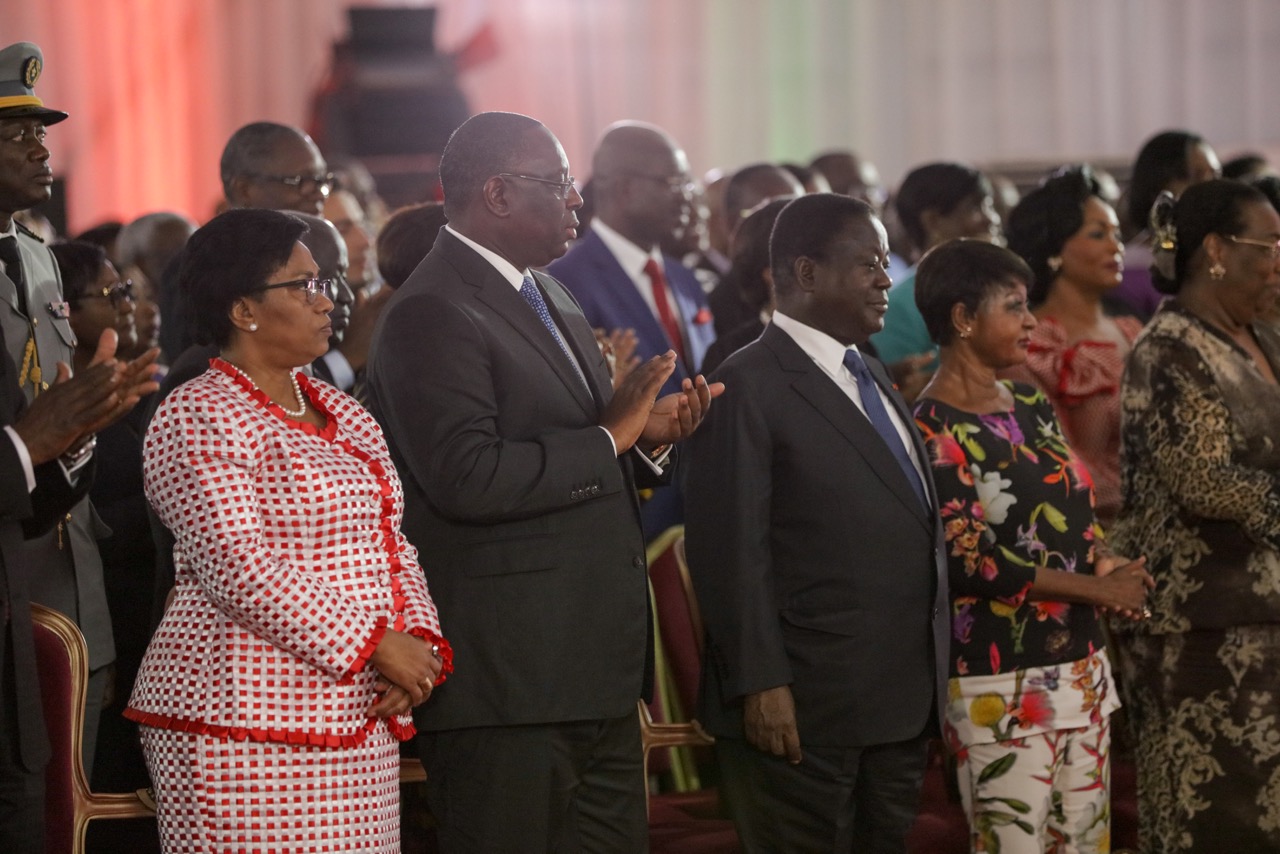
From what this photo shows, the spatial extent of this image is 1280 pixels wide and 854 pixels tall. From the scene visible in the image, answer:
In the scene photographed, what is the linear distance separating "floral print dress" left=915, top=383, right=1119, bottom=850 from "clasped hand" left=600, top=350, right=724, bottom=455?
2.20 feet

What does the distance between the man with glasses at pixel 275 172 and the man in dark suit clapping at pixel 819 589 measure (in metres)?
1.34

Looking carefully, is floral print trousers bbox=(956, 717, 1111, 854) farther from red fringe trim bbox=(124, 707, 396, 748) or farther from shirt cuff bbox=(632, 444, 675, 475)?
red fringe trim bbox=(124, 707, 396, 748)

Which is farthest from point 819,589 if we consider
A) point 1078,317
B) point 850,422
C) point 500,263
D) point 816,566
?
point 1078,317

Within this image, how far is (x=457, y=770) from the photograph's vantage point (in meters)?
2.66

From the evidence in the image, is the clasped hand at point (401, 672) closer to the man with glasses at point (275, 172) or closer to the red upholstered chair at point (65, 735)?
the red upholstered chair at point (65, 735)

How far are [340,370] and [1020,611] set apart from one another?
1.54 meters

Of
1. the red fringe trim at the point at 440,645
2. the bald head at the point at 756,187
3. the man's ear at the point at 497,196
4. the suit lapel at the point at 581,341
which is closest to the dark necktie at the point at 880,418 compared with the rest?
the suit lapel at the point at 581,341

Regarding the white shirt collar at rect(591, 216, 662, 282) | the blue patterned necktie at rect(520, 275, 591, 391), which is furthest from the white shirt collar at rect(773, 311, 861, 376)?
the white shirt collar at rect(591, 216, 662, 282)

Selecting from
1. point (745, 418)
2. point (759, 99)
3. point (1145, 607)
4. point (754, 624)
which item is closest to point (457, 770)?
point (754, 624)

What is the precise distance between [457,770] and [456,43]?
24.5 ft

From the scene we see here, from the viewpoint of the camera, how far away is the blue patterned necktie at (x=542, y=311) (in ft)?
9.10

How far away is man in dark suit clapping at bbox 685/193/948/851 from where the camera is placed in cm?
297

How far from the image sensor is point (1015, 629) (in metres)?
3.21

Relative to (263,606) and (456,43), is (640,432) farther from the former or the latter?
(456,43)
